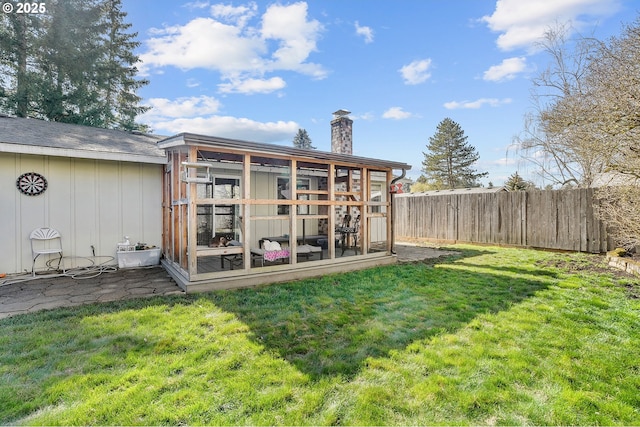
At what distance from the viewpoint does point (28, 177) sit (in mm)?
5812

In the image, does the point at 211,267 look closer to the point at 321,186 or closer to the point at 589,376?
the point at 321,186

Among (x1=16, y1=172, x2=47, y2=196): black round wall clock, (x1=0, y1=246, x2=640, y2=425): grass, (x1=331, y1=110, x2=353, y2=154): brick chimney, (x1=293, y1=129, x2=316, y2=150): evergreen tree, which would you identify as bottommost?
(x1=0, y1=246, x2=640, y2=425): grass

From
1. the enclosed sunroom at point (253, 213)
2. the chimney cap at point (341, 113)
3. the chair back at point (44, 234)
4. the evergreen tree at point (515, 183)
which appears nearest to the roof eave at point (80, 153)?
the enclosed sunroom at point (253, 213)

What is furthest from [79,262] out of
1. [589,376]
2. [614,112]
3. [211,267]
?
[614,112]

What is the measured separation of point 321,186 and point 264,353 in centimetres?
734

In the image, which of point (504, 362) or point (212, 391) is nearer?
point (212, 391)

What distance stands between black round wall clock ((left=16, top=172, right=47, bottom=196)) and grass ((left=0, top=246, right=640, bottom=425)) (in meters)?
3.49

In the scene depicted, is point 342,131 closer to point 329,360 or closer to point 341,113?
point 341,113

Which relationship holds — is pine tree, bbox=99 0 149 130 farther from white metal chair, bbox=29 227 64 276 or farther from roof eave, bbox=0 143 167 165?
white metal chair, bbox=29 227 64 276

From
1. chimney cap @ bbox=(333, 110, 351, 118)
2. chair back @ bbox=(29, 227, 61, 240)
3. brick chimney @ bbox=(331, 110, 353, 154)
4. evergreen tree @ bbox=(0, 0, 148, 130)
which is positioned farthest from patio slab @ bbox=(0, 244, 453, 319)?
evergreen tree @ bbox=(0, 0, 148, 130)

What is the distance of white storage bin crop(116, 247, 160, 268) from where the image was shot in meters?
6.49

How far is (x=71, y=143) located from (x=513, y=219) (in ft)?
40.7

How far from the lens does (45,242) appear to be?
6043 millimetres

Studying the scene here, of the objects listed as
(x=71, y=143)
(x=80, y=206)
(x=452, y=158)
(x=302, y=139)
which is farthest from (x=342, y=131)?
(x=302, y=139)
